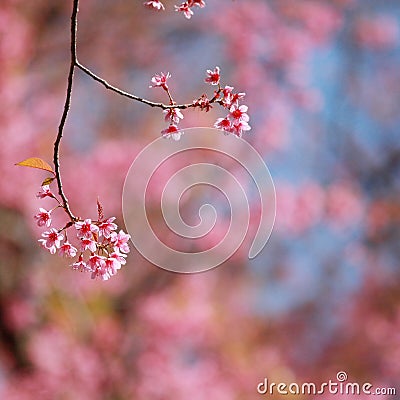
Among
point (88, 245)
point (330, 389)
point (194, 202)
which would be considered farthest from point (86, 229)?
point (194, 202)

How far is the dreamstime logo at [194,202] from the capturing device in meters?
6.22

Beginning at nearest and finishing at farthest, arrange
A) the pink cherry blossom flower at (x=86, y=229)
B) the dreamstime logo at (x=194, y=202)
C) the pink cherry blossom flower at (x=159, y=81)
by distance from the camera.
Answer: the pink cherry blossom flower at (x=86, y=229) < the pink cherry blossom flower at (x=159, y=81) < the dreamstime logo at (x=194, y=202)

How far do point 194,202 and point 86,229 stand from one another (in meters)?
5.41

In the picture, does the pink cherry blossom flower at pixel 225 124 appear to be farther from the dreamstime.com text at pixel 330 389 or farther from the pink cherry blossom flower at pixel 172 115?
the dreamstime.com text at pixel 330 389

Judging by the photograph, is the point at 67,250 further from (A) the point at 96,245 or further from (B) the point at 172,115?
(B) the point at 172,115

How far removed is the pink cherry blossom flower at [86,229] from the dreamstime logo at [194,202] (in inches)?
169

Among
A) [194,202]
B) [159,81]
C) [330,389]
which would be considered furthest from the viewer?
[194,202]

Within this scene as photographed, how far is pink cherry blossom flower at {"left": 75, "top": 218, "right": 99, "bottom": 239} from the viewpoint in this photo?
62.3 inches

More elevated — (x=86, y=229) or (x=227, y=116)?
(x=227, y=116)

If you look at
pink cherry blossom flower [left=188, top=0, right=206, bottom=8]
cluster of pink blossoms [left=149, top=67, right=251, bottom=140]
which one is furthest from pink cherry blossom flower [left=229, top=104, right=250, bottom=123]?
pink cherry blossom flower [left=188, top=0, right=206, bottom=8]

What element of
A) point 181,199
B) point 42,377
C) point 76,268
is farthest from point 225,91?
point 181,199

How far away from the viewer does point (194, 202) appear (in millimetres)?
6996

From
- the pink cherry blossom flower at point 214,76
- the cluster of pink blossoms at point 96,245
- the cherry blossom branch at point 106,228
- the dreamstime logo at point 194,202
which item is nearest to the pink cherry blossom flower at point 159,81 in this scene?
the cherry blossom branch at point 106,228

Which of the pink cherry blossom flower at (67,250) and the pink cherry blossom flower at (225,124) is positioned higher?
the pink cherry blossom flower at (225,124)
